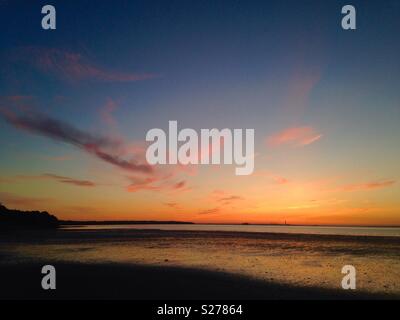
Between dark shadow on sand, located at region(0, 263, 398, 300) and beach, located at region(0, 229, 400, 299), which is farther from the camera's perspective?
beach, located at region(0, 229, 400, 299)

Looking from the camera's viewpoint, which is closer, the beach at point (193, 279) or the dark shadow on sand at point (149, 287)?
the dark shadow on sand at point (149, 287)

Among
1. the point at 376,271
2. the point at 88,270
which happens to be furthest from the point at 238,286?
the point at 376,271

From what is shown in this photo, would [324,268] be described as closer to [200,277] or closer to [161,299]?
[200,277]

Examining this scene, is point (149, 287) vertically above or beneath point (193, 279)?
above

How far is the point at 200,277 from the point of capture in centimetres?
2033

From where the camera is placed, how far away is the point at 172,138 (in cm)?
1800

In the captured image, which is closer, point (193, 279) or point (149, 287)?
point (149, 287)
